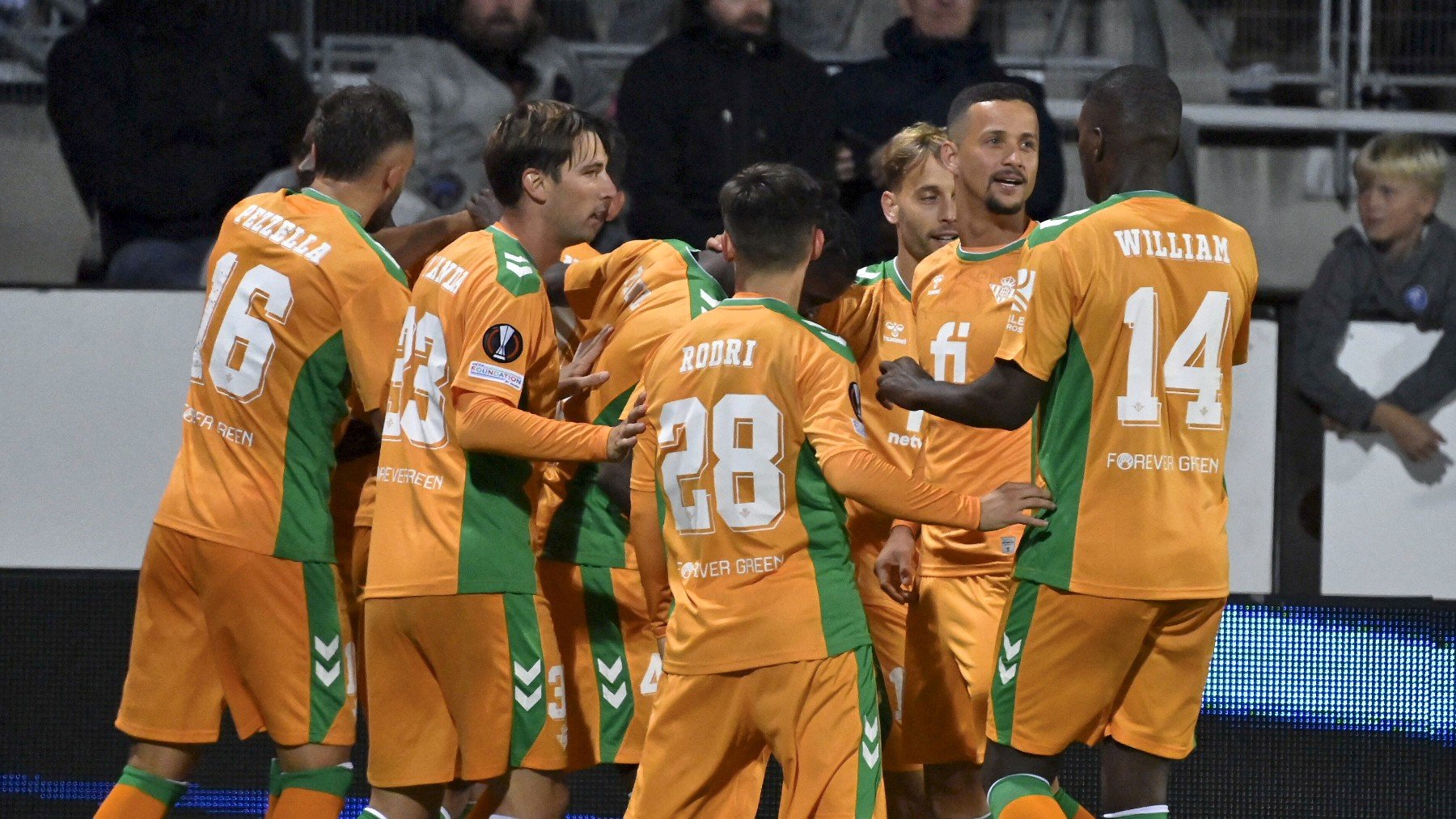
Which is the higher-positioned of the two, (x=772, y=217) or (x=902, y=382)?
(x=772, y=217)

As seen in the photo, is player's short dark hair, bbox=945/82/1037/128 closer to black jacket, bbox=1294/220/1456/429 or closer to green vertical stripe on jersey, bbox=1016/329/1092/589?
green vertical stripe on jersey, bbox=1016/329/1092/589

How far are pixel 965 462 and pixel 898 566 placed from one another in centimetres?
36

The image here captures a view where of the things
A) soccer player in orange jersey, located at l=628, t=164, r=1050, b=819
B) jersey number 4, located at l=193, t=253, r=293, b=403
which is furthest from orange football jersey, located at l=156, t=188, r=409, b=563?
soccer player in orange jersey, located at l=628, t=164, r=1050, b=819

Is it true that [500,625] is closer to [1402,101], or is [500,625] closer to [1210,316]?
[1210,316]

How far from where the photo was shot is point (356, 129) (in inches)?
175

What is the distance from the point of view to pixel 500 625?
159 inches

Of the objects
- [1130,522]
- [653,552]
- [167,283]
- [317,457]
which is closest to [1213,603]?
[1130,522]

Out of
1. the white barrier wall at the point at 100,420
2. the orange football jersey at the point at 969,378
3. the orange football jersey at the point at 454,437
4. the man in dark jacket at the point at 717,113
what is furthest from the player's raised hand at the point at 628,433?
the man in dark jacket at the point at 717,113

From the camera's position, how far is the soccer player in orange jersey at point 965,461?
14.9 ft

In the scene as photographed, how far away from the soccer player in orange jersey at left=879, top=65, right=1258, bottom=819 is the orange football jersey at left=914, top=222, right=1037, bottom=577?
59 cm

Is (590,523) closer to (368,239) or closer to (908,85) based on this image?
(368,239)

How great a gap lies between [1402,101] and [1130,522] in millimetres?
4945

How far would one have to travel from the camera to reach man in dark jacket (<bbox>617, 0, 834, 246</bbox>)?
6965 millimetres

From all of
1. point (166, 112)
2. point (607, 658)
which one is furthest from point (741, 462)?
point (166, 112)
